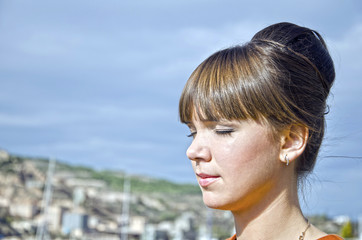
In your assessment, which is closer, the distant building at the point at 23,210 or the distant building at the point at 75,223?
the distant building at the point at 75,223

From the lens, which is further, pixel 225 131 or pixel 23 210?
pixel 23 210

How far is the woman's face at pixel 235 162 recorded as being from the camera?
1408 millimetres

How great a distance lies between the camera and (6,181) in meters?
42.5

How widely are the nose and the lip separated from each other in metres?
0.05

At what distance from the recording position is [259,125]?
4.67 ft

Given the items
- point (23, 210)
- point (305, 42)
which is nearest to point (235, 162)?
point (305, 42)

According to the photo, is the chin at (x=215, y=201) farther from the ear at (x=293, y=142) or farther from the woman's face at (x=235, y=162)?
the ear at (x=293, y=142)

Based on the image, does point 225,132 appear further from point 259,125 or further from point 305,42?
point 305,42

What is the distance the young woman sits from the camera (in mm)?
1416

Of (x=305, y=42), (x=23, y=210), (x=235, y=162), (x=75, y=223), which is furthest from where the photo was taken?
(x=23, y=210)

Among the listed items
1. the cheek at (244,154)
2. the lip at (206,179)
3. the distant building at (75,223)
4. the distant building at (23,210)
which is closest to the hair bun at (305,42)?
the cheek at (244,154)

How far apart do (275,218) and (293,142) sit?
0.23 metres

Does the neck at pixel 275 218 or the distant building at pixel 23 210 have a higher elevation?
the distant building at pixel 23 210

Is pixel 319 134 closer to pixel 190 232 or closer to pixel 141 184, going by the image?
pixel 190 232
